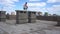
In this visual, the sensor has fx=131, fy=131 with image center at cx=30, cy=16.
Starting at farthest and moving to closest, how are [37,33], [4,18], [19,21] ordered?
[4,18], [19,21], [37,33]

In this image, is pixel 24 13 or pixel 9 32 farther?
pixel 24 13

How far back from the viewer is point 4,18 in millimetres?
7559

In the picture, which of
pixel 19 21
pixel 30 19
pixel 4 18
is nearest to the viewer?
pixel 19 21

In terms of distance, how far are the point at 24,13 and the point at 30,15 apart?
49 centimetres

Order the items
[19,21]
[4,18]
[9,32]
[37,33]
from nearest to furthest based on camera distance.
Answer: [37,33] → [9,32] → [19,21] → [4,18]

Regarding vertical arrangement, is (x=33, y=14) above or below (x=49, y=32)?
above

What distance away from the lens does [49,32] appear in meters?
4.25

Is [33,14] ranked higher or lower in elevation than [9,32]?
higher

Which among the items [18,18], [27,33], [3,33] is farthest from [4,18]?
[27,33]

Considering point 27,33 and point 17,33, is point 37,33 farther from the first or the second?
point 17,33

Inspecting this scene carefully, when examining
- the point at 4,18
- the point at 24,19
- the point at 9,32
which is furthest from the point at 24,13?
the point at 9,32

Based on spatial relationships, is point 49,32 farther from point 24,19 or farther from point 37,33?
point 24,19

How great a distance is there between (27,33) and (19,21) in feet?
7.99

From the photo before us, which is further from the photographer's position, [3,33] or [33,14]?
[33,14]
